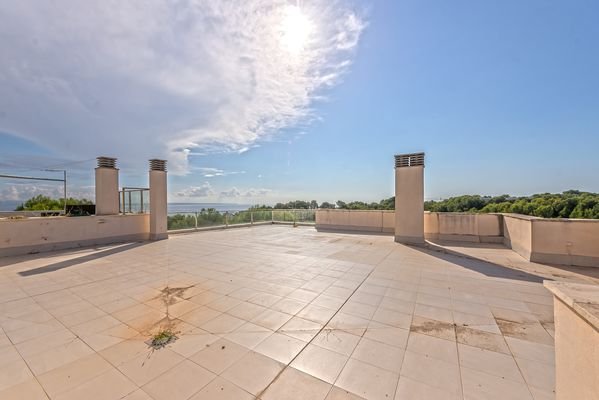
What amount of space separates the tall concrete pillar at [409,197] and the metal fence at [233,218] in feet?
17.8

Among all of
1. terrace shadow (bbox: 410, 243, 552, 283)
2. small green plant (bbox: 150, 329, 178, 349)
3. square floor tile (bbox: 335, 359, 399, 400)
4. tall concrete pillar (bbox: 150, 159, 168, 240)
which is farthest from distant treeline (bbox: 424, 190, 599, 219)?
small green plant (bbox: 150, 329, 178, 349)

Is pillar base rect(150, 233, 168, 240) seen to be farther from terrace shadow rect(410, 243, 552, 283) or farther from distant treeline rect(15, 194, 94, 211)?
terrace shadow rect(410, 243, 552, 283)

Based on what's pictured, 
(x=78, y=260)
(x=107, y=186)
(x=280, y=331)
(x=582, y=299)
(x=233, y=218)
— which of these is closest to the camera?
(x=582, y=299)

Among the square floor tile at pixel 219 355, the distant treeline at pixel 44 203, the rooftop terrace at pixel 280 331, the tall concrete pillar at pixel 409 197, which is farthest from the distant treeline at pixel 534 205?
the distant treeline at pixel 44 203

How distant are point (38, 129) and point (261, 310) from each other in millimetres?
12965

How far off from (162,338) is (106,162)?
338 inches

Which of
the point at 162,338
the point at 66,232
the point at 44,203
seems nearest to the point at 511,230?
the point at 162,338

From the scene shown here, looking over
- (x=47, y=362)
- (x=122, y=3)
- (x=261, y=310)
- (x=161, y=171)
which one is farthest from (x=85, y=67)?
(x=261, y=310)

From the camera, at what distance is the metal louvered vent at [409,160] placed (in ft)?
24.9

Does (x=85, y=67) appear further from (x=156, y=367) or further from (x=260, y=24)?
(x=156, y=367)

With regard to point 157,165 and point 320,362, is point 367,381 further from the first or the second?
point 157,165

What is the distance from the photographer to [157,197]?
8820 millimetres

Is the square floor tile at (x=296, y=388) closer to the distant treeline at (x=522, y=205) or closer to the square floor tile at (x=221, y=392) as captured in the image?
the square floor tile at (x=221, y=392)

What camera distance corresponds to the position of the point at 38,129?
952 cm
